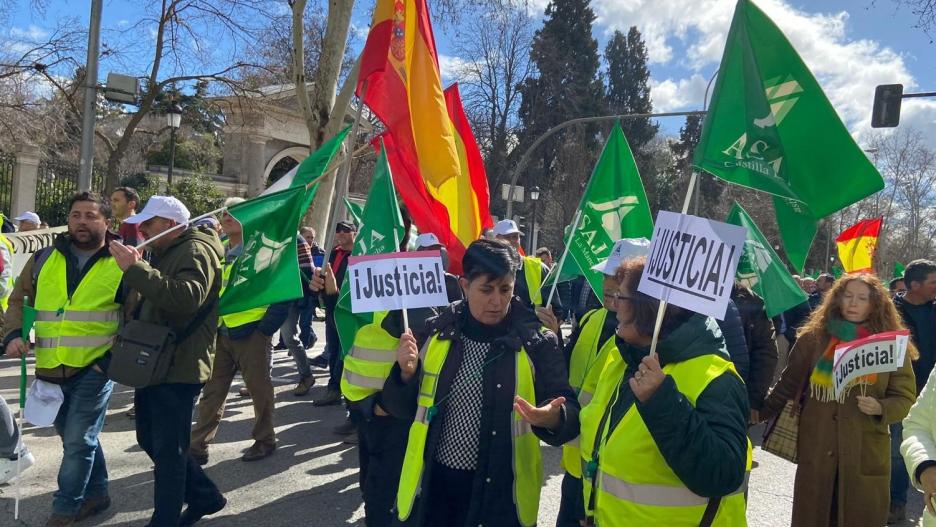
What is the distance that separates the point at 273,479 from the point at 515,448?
115 inches

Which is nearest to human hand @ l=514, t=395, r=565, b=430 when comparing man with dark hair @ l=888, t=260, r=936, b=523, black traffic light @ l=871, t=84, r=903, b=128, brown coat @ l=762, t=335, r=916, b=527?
brown coat @ l=762, t=335, r=916, b=527

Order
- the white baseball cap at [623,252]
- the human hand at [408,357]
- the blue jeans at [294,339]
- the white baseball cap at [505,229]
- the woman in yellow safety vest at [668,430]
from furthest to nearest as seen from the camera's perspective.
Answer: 1. the blue jeans at [294,339]
2. the white baseball cap at [505,229]
3. the white baseball cap at [623,252]
4. the human hand at [408,357]
5. the woman in yellow safety vest at [668,430]

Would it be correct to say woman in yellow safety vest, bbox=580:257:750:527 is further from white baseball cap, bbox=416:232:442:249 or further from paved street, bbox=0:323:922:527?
white baseball cap, bbox=416:232:442:249

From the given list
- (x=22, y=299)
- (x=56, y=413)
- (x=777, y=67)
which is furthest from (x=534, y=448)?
(x=22, y=299)

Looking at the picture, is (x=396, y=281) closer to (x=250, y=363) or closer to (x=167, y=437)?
(x=167, y=437)

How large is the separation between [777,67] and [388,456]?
263 centimetres

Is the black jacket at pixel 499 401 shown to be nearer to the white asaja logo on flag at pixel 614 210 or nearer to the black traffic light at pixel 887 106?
the white asaja logo on flag at pixel 614 210

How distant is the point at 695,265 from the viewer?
2.35m

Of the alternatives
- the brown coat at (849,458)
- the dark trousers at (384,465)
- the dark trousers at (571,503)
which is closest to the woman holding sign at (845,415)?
the brown coat at (849,458)

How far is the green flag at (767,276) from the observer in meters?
4.88

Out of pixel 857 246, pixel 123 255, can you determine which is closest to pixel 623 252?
pixel 123 255

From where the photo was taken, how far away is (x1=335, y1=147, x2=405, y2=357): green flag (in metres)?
4.42

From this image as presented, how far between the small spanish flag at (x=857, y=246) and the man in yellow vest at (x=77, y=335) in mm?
7419

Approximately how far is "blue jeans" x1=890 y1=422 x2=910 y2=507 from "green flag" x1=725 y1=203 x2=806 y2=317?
138 centimetres
